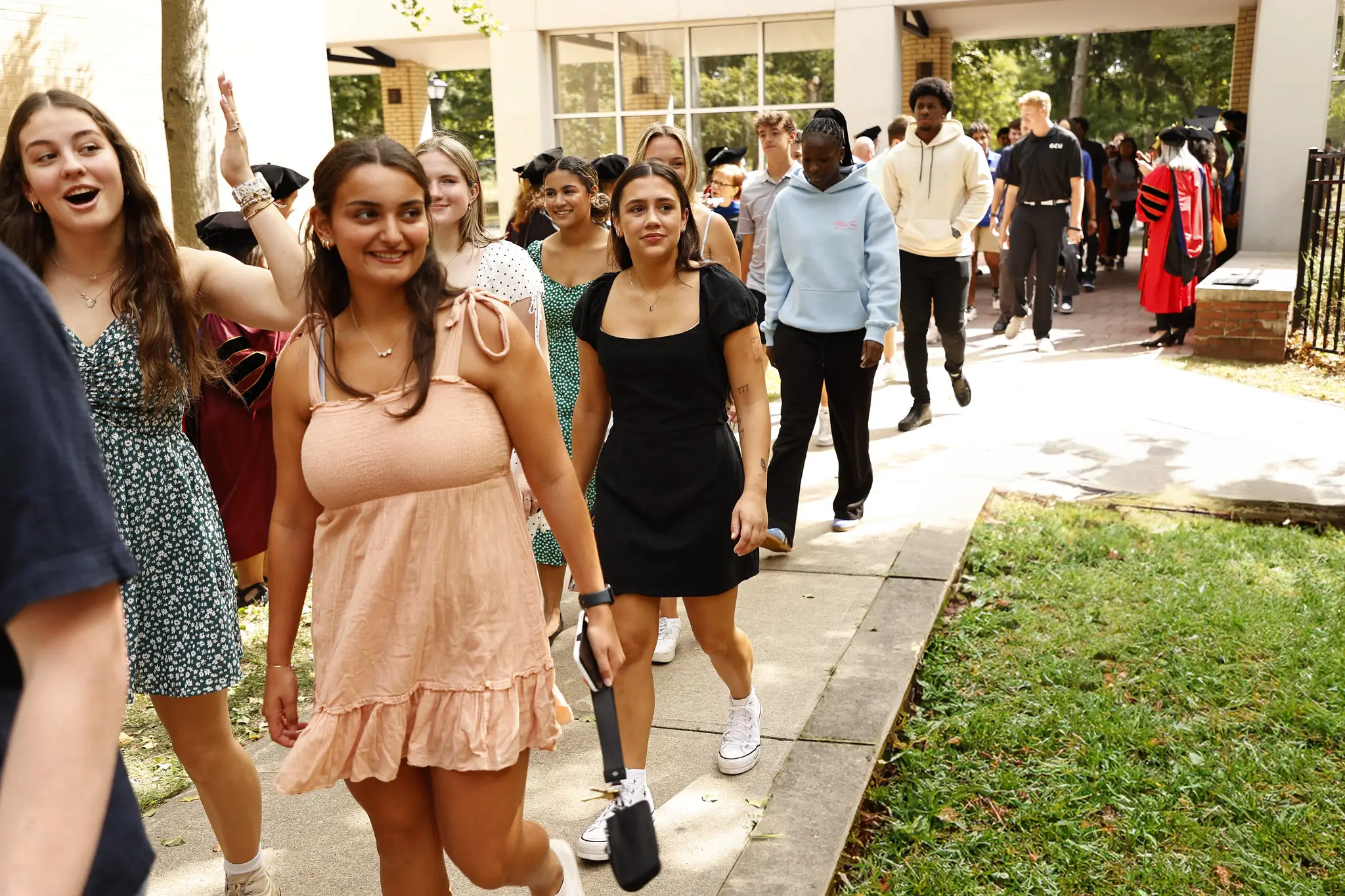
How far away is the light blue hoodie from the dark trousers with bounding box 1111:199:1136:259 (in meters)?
15.9

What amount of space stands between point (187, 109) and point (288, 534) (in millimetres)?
4814

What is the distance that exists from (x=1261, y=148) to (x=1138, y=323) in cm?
434

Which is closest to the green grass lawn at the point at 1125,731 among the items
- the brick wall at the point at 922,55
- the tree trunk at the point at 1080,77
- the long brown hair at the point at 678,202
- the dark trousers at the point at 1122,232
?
the long brown hair at the point at 678,202

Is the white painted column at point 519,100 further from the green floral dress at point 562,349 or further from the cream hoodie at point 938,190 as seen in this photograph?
the green floral dress at point 562,349

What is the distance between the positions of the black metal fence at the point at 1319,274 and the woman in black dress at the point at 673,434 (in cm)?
874

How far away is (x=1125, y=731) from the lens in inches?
175

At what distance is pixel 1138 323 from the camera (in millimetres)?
14758

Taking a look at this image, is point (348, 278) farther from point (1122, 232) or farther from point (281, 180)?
point (1122, 232)

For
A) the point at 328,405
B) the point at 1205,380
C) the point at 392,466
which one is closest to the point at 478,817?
the point at 392,466

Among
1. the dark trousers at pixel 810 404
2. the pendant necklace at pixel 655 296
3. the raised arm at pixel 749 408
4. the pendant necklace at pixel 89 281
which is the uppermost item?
the pendant necklace at pixel 89 281

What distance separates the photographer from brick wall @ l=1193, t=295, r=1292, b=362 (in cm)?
1146

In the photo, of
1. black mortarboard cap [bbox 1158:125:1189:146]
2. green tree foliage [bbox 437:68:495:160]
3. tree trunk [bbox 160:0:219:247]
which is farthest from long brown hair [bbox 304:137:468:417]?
green tree foliage [bbox 437:68:495:160]

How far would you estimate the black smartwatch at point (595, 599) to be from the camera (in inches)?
110

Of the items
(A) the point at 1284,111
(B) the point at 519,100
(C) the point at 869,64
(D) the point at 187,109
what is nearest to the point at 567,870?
(D) the point at 187,109
